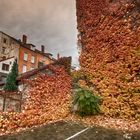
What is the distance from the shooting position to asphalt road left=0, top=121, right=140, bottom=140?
933 centimetres

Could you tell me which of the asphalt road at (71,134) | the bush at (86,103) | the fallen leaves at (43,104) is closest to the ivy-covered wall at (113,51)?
the bush at (86,103)

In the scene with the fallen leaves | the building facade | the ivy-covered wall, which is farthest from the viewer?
the building facade

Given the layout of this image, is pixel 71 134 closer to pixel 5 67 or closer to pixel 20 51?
pixel 5 67

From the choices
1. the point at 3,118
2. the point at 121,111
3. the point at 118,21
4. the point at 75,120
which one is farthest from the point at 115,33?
the point at 3,118

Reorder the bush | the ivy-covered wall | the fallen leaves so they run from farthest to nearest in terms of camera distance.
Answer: the ivy-covered wall → the bush → the fallen leaves

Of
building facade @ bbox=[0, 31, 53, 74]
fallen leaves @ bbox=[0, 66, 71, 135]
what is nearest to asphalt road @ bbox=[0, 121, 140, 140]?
fallen leaves @ bbox=[0, 66, 71, 135]

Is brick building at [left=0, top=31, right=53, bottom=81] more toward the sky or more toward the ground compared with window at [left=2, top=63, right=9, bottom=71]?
more toward the sky

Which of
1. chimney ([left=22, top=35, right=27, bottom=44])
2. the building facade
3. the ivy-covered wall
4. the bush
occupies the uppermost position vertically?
chimney ([left=22, top=35, right=27, bottom=44])

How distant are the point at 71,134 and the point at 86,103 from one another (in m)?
2.74

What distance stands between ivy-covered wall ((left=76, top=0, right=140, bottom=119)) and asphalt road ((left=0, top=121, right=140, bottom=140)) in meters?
2.63

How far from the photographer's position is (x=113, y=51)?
→ 14266mm

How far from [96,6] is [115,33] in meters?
2.52

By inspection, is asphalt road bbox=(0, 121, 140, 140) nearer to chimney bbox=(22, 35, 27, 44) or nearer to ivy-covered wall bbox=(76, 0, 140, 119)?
ivy-covered wall bbox=(76, 0, 140, 119)

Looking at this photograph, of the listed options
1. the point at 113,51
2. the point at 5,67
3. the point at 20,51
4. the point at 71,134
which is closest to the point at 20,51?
the point at 20,51
